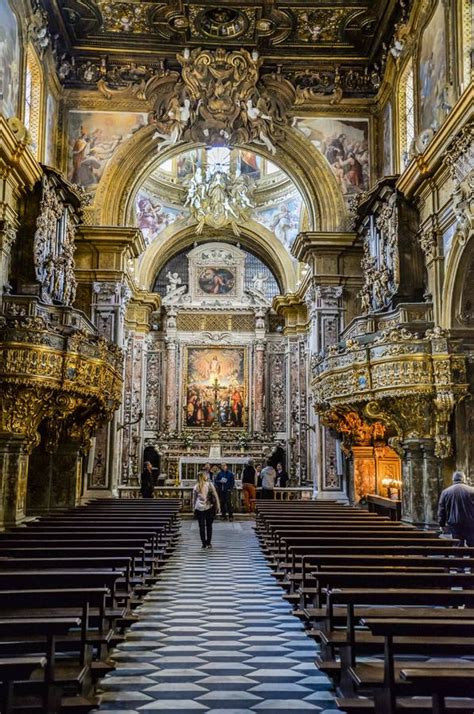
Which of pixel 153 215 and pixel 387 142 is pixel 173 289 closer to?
pixel 153 215

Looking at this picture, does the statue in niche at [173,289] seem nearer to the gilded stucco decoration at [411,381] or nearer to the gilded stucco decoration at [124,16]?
the gilded stucco decoration at [124,16]

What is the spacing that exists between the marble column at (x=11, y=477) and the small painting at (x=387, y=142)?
10.4 m

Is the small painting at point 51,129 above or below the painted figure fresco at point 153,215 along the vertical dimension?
below

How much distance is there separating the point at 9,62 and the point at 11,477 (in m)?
7.40

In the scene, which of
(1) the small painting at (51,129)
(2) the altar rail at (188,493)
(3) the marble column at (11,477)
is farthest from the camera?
(2) the altar rail at (188,493)

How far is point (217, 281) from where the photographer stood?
1102 inches

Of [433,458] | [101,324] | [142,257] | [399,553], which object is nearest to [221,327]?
[142,257]

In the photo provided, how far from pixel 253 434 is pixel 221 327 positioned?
4439mm

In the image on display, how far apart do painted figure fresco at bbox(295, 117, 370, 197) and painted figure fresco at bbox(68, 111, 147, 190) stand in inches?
167

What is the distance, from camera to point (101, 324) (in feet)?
56.6

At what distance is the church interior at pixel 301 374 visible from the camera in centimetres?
483

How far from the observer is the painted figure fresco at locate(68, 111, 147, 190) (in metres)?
17.6

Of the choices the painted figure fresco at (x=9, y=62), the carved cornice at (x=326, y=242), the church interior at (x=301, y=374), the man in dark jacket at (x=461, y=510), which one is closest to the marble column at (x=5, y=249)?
the church interior at (x=301, y=374)

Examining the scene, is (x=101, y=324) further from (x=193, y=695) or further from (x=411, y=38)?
(x=193, y=695)
